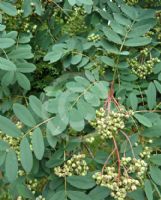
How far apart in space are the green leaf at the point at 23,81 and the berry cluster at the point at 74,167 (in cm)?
34

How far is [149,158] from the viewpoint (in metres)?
1.26

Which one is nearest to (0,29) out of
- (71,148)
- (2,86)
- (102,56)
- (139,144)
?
(2,86)

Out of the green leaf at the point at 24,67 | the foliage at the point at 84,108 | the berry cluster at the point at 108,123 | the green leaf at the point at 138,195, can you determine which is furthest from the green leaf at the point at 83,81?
the green leaf at the point at 138,195

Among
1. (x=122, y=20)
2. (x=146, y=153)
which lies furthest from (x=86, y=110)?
(x=122, y=20)

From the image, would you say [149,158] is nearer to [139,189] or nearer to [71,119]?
[139,189]

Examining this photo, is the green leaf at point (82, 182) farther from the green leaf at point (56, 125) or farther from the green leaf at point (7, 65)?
the green leaf at point (7, 65)

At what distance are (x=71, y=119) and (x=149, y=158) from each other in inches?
10.7

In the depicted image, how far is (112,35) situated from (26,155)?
476mm

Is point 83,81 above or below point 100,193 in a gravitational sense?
above

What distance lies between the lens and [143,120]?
1.26m

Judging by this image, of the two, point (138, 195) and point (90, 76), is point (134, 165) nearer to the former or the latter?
point (138, 195)

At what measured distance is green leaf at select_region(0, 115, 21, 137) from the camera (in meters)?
1.18

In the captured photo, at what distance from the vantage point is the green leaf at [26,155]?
1147 mm

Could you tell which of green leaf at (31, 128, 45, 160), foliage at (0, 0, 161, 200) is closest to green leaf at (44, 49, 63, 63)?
foliage at (0, 0, 161, 200)
